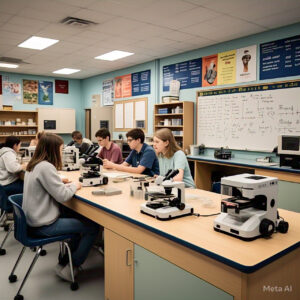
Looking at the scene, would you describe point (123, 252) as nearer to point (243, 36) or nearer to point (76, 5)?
point (76, 5)

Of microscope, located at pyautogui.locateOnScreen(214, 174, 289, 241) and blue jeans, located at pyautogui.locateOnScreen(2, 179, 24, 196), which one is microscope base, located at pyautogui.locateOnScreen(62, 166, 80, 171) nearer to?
blue jeans, located at pyautogui.locateOnScreen(2, 179, 24, 196)

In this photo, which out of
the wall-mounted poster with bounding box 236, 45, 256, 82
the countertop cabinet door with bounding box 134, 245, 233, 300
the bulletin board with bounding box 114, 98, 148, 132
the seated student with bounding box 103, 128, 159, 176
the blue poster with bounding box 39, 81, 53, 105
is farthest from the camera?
the blue poster with bounding box 39, 81, 53, 105

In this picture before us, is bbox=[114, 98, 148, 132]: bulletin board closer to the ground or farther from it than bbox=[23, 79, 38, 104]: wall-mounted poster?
closer to the ground

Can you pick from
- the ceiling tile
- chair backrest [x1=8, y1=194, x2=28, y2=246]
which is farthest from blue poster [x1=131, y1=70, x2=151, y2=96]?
chair backrest [x1=8, y1=194, x2=28, y2=246]

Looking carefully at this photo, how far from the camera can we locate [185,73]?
19.7 feet

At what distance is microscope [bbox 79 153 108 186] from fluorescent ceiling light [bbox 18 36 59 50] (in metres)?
3.13

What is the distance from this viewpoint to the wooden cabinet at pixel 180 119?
573 cm

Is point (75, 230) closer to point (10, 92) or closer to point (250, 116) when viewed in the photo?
point (250, 116)

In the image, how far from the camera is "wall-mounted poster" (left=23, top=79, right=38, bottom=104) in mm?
8539

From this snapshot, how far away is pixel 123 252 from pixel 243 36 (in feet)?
13.9

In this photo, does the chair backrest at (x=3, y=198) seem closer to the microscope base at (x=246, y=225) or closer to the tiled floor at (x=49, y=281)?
the tiled floor at (x=49, y=281)

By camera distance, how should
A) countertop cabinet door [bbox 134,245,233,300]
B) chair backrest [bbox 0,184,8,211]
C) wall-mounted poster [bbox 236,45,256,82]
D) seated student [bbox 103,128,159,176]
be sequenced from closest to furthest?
1. countertop cabinet door [bbox 134,245,233,300]
2. chair backrest [bbox 0,184,8,211]
3. seated student [bbox 103,128,159,176]
4. wall-mounted poster [bbox 236,45,256,82]

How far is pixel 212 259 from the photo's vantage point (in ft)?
4.58

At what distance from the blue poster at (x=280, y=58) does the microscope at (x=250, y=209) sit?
132 inches
